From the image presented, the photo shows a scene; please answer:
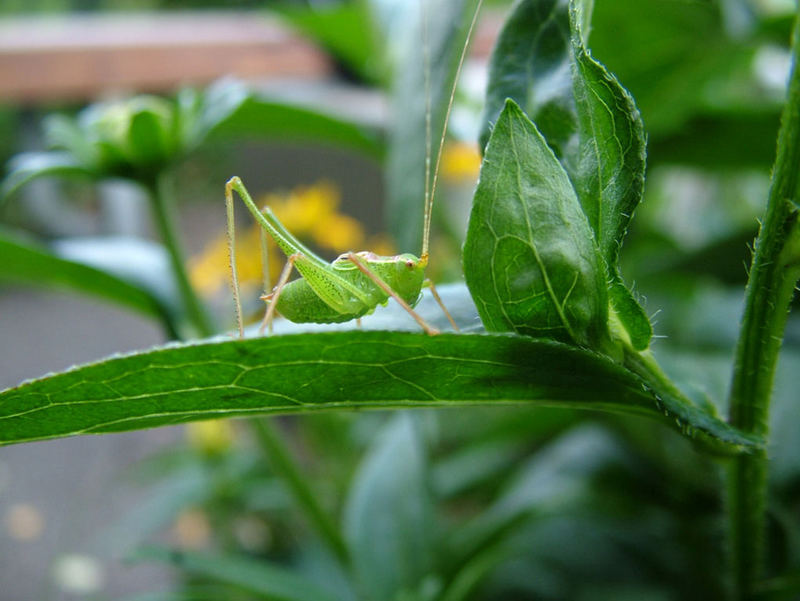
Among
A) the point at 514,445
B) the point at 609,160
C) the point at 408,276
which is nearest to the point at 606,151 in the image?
the point at 609,160

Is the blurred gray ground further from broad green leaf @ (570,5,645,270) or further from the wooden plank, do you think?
broad green leaf @ (570,5,645,270)

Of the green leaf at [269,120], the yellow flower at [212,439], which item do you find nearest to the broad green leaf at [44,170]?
the green leaf at [269,120]

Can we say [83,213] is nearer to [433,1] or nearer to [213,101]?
[213,101]

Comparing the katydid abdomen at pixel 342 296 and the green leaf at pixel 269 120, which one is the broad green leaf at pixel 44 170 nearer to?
the green leaf at pixel 269 120

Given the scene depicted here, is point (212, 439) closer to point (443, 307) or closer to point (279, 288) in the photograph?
point (279, 288)

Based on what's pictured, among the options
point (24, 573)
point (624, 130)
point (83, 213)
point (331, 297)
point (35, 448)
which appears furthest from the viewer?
point (83, 213)

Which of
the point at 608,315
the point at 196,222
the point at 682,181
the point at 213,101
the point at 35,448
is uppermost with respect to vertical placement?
the point at 196,222

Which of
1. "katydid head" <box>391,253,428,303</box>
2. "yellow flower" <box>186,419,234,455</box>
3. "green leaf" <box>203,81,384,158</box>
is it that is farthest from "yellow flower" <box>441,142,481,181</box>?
"katydid head" <box>391,253,428,303</box>

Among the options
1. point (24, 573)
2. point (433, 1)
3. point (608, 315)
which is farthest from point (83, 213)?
point (608, 315)
